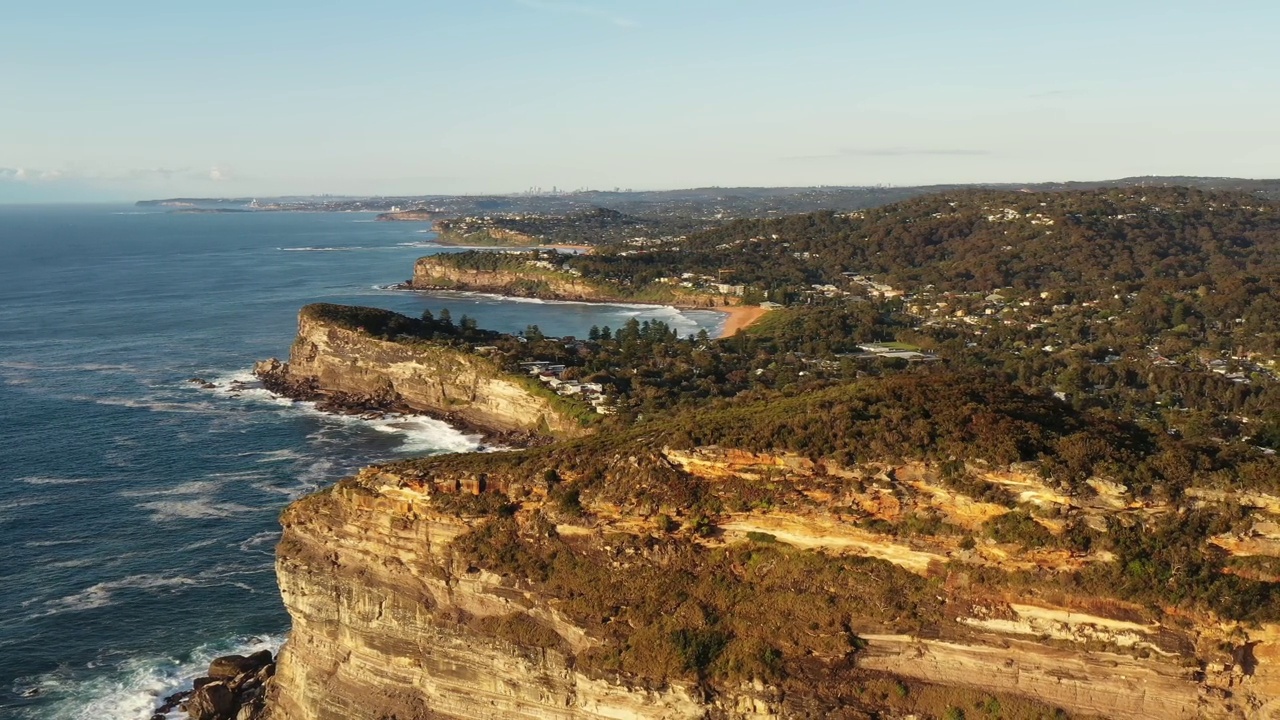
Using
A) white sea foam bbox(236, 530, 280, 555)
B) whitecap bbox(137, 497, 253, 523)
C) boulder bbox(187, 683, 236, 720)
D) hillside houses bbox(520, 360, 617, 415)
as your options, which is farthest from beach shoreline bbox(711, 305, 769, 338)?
boulder bbox(187, 683, 236, 720)

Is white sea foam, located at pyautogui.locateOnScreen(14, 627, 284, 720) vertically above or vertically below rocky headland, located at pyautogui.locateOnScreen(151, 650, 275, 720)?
below

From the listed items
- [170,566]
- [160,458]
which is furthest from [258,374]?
[170,566]

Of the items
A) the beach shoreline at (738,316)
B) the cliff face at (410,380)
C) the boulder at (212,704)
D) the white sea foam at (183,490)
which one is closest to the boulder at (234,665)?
the boulder at (212,704)

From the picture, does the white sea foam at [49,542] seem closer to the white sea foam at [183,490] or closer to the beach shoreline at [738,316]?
the white sea foam at [183,490]

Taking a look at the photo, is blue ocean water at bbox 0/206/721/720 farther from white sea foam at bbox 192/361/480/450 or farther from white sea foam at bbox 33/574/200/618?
white sea foam at bbox 192/361/480/450

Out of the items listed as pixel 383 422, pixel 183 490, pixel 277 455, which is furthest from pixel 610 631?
pixel 383 422

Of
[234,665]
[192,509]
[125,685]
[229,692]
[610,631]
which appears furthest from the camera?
[192,509]

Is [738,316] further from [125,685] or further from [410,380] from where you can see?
[125,685]
